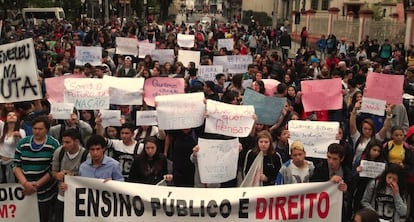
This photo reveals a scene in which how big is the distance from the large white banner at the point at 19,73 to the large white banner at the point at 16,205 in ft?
4.19

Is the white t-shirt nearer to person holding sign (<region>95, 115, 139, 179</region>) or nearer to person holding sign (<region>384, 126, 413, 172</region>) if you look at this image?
person holding sign (<region>384, 126, 413, 172</region>)

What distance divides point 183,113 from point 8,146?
193 centimetres

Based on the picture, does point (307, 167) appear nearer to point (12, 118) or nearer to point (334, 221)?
point (334, 221)

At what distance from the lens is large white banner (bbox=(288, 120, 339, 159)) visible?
6.68 meters

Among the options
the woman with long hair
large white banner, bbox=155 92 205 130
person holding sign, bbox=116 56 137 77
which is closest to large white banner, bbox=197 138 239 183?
large white banner, bbox=155 92 205 130

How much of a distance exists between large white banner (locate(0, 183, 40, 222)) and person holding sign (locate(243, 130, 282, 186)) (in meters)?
2.20

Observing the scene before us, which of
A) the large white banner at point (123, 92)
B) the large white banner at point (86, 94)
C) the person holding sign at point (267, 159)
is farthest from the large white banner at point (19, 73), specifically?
the person holding sign at point (267, 159)

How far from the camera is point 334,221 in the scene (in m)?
5.49

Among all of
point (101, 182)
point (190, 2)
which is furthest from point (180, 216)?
point (190, 2)

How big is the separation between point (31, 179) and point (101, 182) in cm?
86

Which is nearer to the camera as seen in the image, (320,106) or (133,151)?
(133,151)

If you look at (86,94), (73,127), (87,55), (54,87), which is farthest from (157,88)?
(87,55)

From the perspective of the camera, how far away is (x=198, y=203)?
5355mm

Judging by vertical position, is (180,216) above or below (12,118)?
below
